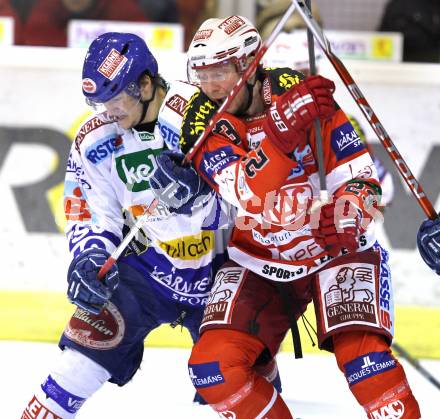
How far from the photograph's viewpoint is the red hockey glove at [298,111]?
3133mm

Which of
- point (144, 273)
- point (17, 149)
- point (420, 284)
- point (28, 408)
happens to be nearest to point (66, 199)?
point (144, 273)

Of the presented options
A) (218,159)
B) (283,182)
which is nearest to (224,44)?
(218,159)

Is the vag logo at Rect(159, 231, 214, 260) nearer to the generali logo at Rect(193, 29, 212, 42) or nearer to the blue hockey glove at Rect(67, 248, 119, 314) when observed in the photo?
the blue hockey glove at Rect(67, 248, 119, 314)

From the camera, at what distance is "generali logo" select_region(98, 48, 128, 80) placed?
355 centimetres

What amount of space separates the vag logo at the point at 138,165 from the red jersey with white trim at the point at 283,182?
0.96 feet

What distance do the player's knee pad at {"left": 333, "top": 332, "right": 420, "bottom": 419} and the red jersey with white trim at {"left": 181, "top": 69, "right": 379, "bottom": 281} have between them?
1.18 feet

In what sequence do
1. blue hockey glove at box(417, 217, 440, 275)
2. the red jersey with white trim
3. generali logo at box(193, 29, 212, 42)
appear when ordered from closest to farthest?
blue hockey glove at box(417, 217, 440, 275), the red jersey with white trim, generali logo at box(193, 29, 212, 42)

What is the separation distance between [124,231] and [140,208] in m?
0.12

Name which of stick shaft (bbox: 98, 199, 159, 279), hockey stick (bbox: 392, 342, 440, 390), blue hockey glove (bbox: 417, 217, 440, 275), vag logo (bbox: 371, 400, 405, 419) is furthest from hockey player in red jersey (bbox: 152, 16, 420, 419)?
hockey stick (bbox: 392, 342, 440, 390)

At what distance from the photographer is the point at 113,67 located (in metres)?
3.57

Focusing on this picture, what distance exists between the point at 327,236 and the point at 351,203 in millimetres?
124

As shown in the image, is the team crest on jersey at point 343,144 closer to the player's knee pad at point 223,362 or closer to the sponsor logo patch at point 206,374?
the player's knee pad at point 223,362

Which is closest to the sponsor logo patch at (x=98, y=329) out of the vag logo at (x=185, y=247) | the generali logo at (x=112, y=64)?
the vag logo at (x=185, y=247)

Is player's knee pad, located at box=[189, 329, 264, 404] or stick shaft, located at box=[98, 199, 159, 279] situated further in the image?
stick shaft, located at box=[98, 199, 159, 279]
